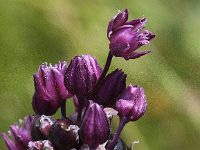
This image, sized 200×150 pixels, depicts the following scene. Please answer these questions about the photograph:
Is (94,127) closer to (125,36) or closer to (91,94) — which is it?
(91,94)

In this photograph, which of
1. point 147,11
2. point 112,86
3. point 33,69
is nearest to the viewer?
point 112,86

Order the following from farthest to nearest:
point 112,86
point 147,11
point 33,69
Result: point 147,11 < point 33,69 < point 112,86

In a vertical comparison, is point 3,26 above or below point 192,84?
above

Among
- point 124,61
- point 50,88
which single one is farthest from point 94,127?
point 124,61

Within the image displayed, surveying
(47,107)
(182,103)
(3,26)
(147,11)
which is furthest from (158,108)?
→ (47,107)

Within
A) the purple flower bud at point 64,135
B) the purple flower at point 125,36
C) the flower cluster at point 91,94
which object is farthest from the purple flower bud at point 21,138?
the purple flower at point 125,36

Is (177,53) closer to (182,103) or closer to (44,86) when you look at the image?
(182,103)
